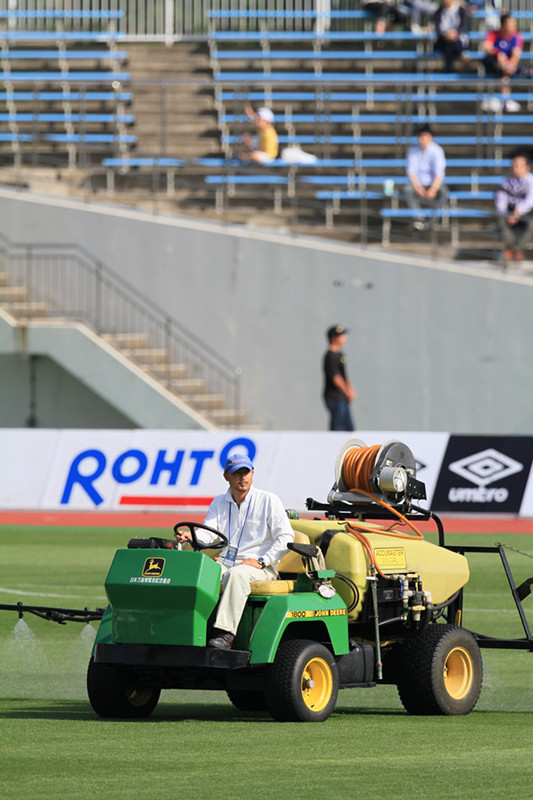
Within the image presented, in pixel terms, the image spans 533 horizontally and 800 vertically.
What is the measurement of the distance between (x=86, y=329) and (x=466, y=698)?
19171mm

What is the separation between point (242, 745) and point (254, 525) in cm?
144

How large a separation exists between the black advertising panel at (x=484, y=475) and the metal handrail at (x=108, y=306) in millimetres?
6307

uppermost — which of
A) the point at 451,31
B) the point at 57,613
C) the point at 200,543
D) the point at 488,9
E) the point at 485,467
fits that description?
the point at 488,9

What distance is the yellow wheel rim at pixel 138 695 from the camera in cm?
819

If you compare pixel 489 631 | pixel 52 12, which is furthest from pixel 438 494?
pixel 52 12

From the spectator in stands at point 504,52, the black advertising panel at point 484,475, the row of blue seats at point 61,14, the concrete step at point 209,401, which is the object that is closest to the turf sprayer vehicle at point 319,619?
the black advertising panel at point 484,475

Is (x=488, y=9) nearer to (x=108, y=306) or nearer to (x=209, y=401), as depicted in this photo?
(x=108, y=306)

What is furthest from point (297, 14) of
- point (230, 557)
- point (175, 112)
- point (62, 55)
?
point (230, 557)

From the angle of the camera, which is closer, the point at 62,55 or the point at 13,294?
the point at 13,294

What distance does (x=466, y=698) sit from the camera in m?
8.34

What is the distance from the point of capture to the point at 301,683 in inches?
302

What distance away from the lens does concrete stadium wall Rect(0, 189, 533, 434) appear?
25734 millimetres

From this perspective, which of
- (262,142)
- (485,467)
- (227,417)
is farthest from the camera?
(262,142)

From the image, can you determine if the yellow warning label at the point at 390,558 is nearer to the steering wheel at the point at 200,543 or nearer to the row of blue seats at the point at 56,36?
the steering wheel at the point at 200,543
